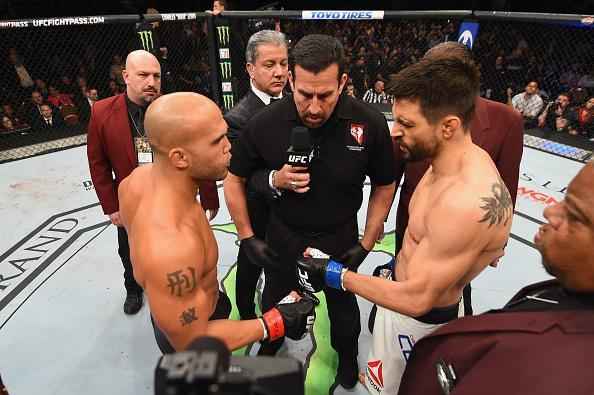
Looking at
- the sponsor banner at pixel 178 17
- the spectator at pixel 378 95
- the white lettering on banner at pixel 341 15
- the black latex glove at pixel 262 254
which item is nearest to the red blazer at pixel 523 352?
the black latex glove at pixel 262 254

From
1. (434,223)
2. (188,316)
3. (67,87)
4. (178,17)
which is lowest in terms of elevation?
(67,87)

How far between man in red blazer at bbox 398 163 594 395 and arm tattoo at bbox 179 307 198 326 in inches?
28.9

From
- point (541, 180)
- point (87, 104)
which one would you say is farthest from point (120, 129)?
point (87, 104)

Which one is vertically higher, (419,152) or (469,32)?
(469,32)

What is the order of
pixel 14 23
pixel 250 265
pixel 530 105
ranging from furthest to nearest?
pixel 530 105
pixel 14 23
pixel 250 265

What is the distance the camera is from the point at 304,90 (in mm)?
1877

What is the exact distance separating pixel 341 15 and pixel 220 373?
476 cm

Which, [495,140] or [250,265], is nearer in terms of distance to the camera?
[495,140]

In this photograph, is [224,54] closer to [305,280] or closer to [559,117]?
[305,280]

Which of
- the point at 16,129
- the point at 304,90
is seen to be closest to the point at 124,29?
Answer: the point at 16,129

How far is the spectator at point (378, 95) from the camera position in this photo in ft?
24.7

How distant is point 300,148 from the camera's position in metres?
1.77

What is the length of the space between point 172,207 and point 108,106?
1.42 metres

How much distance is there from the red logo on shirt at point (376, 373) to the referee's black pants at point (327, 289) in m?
0.34
